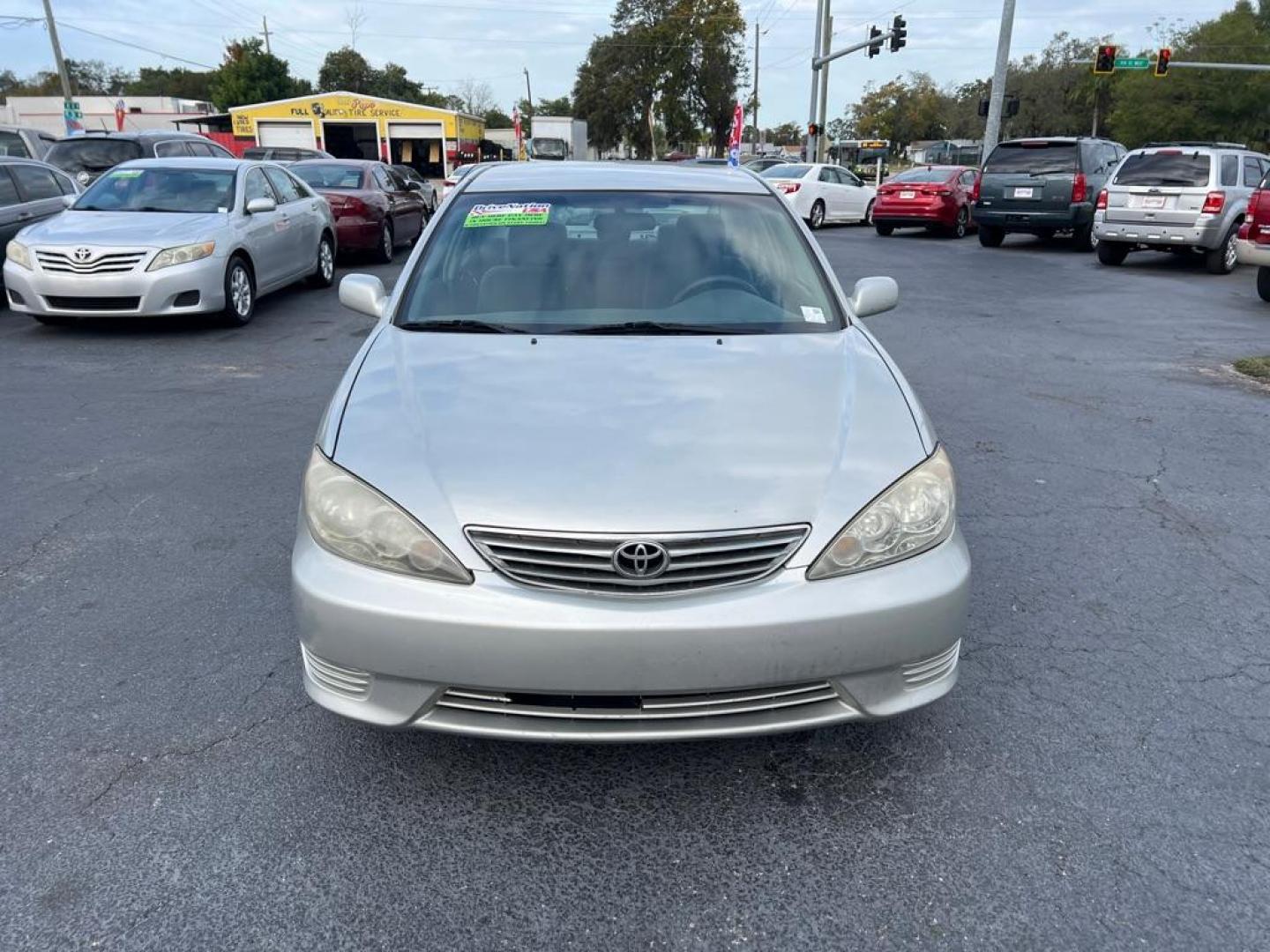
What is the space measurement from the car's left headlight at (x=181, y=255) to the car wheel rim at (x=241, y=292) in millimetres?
450

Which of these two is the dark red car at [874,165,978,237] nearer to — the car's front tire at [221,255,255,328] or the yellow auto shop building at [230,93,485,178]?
the car's front tire at [221,255,255,328]

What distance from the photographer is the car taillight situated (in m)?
16.5

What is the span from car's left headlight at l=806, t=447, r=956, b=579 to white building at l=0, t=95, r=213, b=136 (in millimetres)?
64007

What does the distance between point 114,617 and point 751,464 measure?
2549 mm

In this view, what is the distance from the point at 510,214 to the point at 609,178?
0.52 meters

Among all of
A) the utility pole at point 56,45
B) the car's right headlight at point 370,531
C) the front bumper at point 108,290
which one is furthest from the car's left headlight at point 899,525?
the utility pole at point 56,45

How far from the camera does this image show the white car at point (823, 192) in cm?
2148

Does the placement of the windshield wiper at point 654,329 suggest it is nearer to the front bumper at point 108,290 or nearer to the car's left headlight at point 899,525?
the car's left headlight at point 899,525

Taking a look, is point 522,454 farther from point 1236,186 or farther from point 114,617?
point 1236,186

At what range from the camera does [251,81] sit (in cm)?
7331

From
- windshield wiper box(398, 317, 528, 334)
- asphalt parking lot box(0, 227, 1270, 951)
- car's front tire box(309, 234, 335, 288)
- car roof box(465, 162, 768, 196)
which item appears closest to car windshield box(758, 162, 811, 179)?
car's front tire box(309, 234, 335, 288)

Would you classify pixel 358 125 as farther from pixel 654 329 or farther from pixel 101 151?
pixel 654 329

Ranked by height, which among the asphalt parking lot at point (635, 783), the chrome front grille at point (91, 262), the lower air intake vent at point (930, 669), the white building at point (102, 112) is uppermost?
the white building at point (102, 112)

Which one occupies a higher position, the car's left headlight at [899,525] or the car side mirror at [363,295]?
the car side mirror at [363,295]
